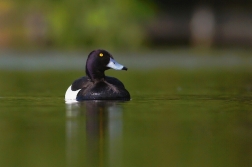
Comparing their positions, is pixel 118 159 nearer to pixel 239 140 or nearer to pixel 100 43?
pixel 239 140

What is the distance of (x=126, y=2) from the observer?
98.0 feet

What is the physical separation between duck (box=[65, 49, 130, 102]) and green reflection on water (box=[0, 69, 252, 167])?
0.26 metres

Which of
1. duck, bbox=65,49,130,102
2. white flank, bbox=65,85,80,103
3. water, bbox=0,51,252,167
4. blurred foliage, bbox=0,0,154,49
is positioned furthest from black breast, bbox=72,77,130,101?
blurred foliage, bbox=0,0,154,49

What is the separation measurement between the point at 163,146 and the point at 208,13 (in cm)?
3131

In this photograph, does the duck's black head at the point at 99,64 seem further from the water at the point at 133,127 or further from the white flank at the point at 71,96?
the water at the point at 133,127

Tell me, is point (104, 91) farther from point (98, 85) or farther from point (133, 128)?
point (133, 128)

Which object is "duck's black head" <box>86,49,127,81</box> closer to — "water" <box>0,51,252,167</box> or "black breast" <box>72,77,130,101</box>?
"black breast" <box>72,77,130,101</box>

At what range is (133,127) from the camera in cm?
1042

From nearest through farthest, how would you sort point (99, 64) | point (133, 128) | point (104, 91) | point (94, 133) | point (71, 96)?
point (94, 133)
point (133, 128)
point (104, 91)
point (71, 96)
point (99, 64)

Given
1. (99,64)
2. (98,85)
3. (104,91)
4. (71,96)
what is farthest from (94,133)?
(99,64)

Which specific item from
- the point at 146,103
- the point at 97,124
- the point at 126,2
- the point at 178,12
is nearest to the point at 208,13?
the point at 178,12

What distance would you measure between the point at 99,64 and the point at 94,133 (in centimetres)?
399

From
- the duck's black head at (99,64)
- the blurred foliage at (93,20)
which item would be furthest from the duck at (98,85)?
the blurred foliage at (93,20)

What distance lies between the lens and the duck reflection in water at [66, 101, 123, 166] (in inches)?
332
